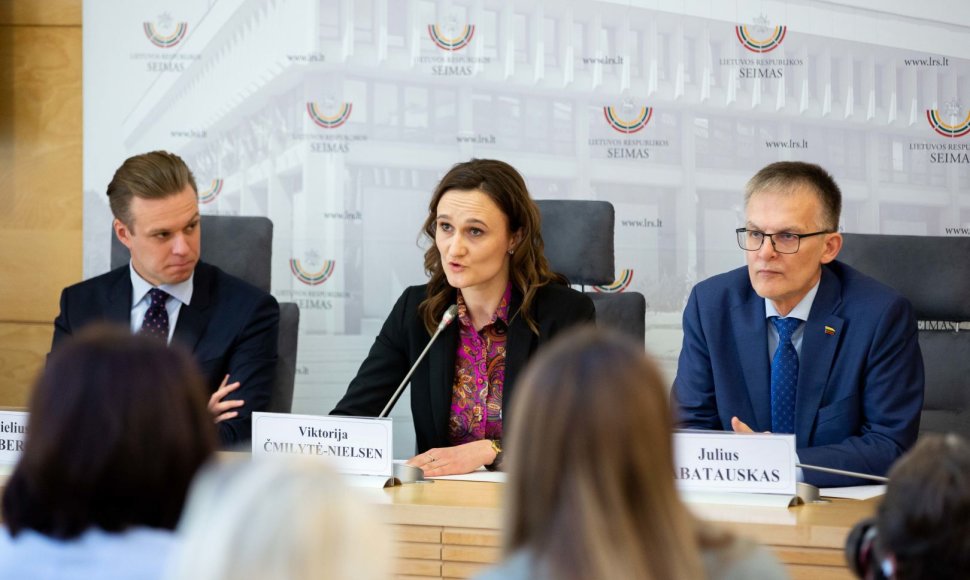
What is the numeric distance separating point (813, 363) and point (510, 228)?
2.90 feet

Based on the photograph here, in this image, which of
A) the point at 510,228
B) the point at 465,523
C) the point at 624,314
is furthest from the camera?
the point at 624,314

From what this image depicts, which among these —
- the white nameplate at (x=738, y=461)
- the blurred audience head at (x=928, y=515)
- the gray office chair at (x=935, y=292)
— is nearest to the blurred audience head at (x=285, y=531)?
the blurred audience head at (x=928, y=515)

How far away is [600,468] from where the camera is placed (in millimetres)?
973

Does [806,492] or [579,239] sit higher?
[579,239]

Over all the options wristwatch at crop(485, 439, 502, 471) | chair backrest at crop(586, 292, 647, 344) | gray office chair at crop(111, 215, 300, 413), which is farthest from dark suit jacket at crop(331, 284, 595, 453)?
gray office chair at crop(111, 215, 300, 413)

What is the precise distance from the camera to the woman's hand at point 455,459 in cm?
246

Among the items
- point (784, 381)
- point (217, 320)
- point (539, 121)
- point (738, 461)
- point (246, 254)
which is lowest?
point (738, 461)

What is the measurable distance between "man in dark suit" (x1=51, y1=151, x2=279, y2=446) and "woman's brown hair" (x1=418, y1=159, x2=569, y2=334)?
1.74 ft

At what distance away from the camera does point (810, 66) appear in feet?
14.0

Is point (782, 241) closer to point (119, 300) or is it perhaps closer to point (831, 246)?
point (831, 246)

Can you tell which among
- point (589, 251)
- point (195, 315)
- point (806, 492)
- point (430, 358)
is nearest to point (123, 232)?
point (195, 315)

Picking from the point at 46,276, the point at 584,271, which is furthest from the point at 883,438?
the point at 46,276

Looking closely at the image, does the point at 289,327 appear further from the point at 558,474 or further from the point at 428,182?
the point at 558,474

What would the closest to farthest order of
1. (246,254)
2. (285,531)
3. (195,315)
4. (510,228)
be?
(285,531), (510,228), (195,315), (246,254)
